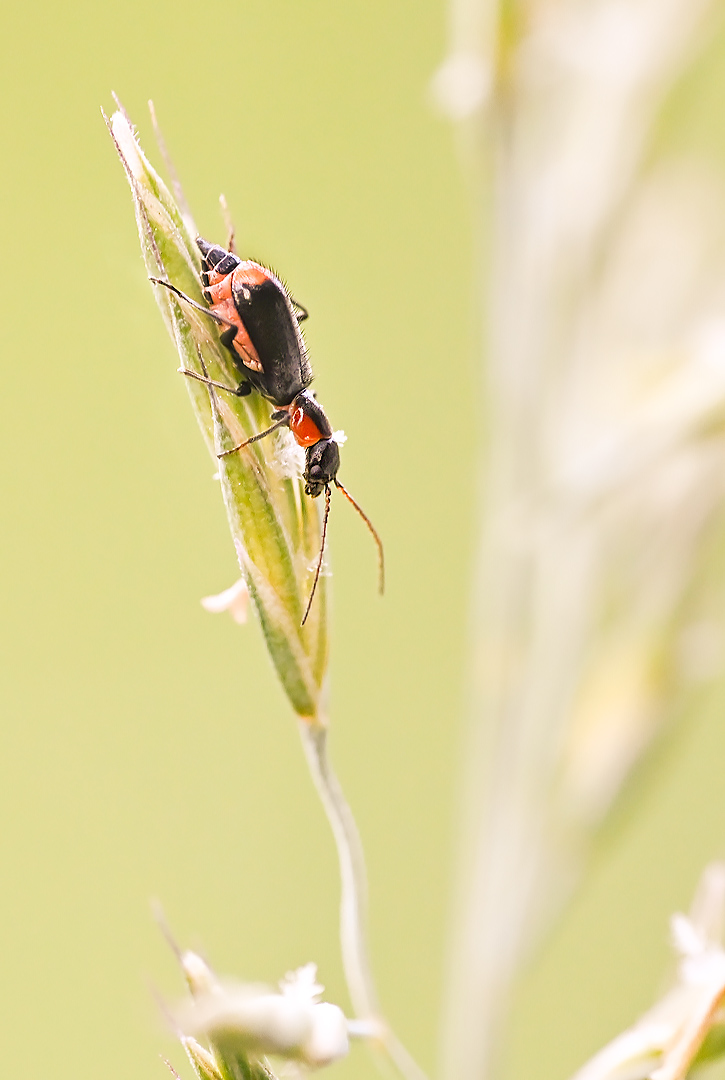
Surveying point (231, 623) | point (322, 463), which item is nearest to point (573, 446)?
point (322, 463)

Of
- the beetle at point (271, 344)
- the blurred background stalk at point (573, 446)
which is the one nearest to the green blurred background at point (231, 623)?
the blurred background stalk at point (573, 446)

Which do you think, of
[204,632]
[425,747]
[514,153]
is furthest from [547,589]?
[425,747]

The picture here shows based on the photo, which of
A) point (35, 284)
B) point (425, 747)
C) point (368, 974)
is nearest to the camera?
point (368, 974)

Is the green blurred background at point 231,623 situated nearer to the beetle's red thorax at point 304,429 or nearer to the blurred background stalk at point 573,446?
the blurred background stalk at point 573,446

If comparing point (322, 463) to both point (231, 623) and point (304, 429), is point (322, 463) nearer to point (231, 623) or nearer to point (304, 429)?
point (304, 429)

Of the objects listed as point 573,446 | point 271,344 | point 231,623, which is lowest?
point 573,446

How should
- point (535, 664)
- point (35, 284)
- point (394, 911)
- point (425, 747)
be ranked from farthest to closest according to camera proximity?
point (425, 747), point (394, 911), point (35, 284), point (535, 664)

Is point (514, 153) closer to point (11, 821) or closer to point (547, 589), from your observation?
point (547, 589)
